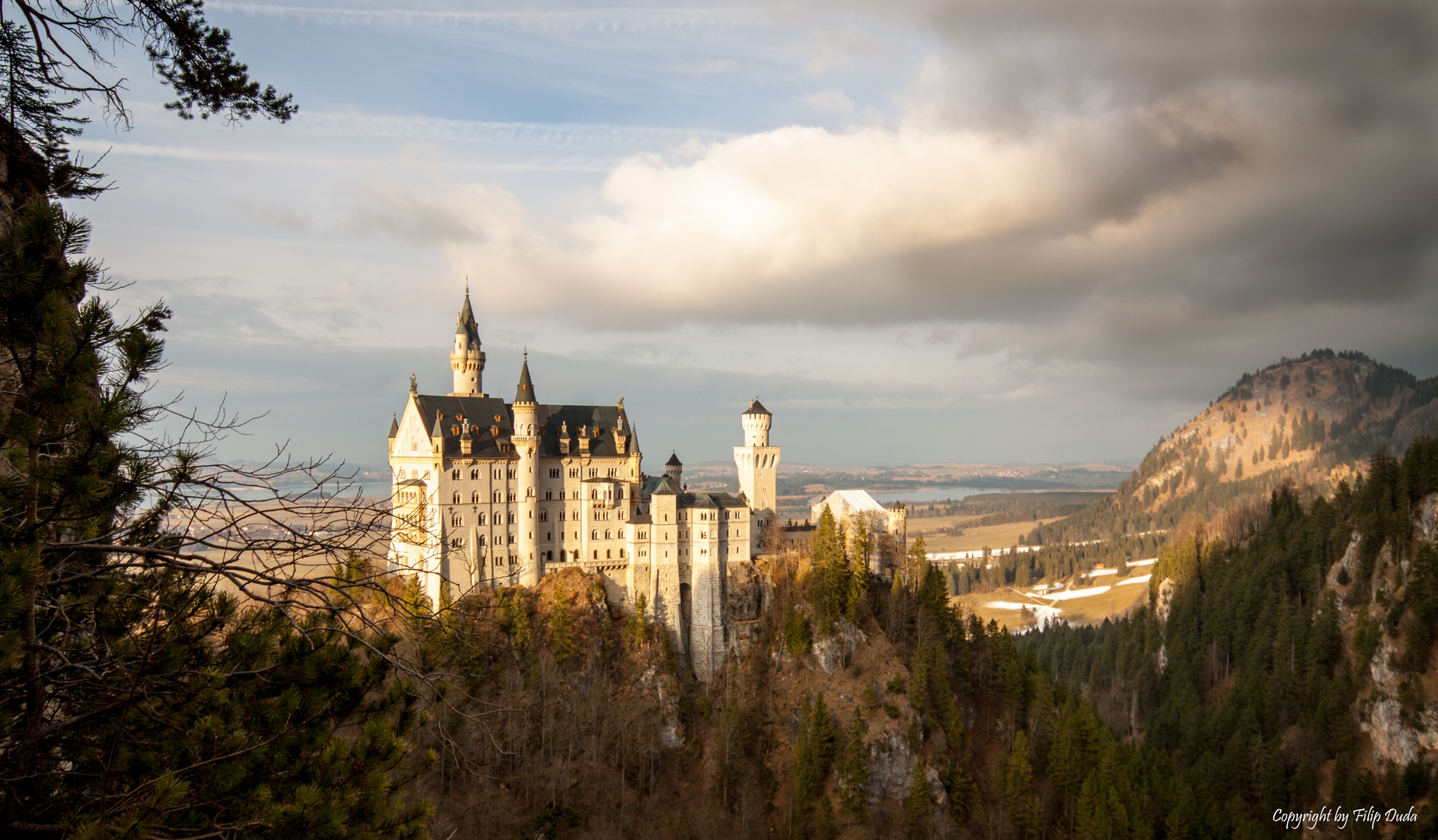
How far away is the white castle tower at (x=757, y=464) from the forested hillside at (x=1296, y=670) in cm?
3233

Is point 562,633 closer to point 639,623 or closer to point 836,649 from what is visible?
point 639,623

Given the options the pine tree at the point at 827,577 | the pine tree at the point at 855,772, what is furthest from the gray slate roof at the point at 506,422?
the pine tree at the point at 855,772

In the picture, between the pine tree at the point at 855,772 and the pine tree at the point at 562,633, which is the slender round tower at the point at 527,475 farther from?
the pine tree at the point at 855,772

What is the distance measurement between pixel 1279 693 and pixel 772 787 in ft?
220

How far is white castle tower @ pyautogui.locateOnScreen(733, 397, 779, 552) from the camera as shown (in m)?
84.4

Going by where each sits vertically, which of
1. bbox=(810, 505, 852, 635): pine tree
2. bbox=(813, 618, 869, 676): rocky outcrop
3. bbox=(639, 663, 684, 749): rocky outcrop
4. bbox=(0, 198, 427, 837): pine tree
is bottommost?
bbox=(639, 663, 684, 749): rocky outcrop

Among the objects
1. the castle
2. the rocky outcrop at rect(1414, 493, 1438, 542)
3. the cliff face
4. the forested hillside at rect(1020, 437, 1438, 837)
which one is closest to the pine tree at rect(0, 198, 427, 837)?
the castle

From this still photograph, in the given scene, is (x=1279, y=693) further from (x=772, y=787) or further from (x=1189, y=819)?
(x=772, y=787)

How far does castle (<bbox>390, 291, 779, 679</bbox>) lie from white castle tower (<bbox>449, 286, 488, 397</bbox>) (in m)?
0.11

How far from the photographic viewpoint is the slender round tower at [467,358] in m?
82.1

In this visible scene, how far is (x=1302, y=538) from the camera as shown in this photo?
400ft

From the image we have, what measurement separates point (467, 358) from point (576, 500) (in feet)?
60.8

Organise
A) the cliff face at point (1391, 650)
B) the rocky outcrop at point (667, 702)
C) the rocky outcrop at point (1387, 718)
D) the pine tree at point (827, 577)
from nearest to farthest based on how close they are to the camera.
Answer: the pine tree at point (827, 577), the rocky outcrop at point (667, 702), the cliff face at point (1391, 650), the rocky outcrop at point (1387, 718)

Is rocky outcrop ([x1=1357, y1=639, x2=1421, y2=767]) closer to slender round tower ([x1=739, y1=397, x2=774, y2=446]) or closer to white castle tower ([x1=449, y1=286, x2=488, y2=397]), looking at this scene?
slender round tower ([x1=739, y1=397, x2=774, y2=446])
